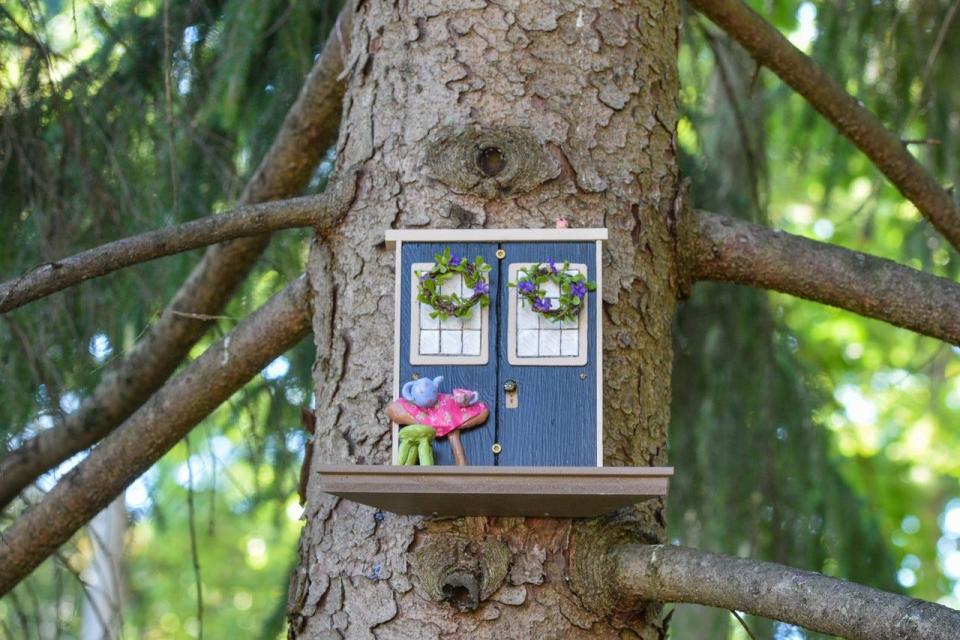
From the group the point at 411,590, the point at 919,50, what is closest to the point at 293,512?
the point at 919,50

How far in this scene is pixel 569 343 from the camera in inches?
66.3

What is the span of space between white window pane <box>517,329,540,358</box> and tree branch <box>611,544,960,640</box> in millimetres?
289

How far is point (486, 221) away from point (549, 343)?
22cm

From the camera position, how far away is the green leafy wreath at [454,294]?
5.51ft

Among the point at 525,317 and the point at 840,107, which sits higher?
→ the point at 840,107

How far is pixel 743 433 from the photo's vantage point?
133 inches

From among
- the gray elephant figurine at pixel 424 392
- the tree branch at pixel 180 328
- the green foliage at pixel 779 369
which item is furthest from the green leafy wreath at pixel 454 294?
the green foliage at pixel 779 369

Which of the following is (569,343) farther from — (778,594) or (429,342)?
(778,594)

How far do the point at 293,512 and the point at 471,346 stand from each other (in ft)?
29.5

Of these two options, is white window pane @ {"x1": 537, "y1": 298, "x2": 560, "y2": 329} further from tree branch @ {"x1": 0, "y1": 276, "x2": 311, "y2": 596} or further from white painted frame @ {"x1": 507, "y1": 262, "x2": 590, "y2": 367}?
tree branch @ {"x1": 0, "y1": 276, "x2": 311, "y2": 596}

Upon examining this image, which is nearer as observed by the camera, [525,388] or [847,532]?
[525,388]

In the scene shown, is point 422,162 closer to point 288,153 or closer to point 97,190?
point 288,153

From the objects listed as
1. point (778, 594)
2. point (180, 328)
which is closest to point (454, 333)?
point (778, 594)

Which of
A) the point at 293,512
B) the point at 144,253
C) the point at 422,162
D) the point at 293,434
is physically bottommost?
the point at 293,512
